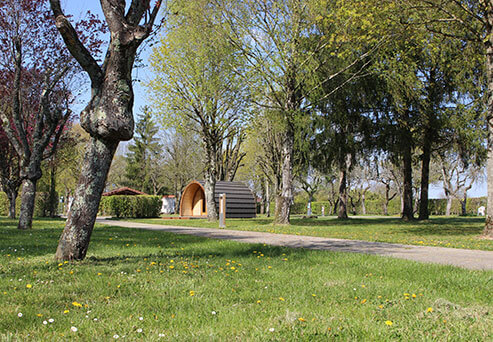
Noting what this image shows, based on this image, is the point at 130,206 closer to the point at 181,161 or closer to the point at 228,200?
the point at 228,200

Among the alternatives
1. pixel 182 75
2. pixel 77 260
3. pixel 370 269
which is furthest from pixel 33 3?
pixel 370 269

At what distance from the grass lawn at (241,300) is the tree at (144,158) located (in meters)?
50.1

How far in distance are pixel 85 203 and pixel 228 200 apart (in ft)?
77.9

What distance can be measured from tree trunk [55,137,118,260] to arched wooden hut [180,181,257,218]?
21391 millimetres

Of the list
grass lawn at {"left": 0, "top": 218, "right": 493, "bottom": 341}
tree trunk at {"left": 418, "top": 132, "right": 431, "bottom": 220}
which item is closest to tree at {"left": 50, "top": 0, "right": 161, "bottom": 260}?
grass lawn at {"left": 0, "top": 218, "right": 493, "bottom": 341}

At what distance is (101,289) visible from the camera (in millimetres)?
4527

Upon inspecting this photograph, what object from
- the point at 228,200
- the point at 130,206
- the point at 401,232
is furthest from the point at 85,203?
the point at 130,206

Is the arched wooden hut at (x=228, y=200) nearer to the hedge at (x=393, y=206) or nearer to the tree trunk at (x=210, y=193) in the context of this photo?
the tree trunk at (x=210, y=193)

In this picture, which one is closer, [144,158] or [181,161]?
[181,161]

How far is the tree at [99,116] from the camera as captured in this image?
6336 millimetres

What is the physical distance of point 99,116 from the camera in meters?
6.30

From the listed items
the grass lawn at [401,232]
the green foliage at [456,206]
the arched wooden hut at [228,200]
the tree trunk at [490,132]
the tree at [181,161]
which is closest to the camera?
the grass lawn at [401,232]

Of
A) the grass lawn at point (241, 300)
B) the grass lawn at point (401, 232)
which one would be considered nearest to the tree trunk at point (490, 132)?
the grass lawn at point (401, 232)

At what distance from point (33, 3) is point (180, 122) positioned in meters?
9.21
